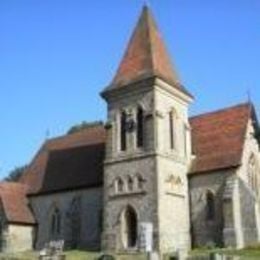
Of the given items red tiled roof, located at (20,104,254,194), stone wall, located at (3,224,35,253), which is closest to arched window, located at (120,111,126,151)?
red tiled roof, located at (20,104,254,194)

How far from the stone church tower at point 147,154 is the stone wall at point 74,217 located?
3725 mm

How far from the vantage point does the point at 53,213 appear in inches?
1965

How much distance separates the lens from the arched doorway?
41.7 meters

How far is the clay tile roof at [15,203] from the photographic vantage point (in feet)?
161

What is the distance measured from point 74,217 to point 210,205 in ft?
37.8

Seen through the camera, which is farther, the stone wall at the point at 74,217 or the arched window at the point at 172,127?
the stone wall at the point at 74,217

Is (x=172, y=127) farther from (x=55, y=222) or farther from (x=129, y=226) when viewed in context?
(x=55, y=222)

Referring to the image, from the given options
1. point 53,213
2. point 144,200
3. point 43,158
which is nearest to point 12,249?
point 53,213

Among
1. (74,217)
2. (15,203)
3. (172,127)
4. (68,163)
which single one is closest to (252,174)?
(172,127)

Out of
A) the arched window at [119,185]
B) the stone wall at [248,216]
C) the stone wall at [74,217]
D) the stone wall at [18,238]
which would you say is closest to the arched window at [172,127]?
the arched window at [119,185]

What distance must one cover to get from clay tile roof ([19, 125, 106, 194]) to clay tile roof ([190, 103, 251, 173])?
805 cm

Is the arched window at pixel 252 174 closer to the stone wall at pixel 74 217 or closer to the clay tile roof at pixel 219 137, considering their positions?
the clay tile roof at pixel 219 137

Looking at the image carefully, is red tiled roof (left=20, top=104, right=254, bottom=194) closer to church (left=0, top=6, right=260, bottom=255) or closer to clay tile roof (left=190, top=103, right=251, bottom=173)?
clay tile roof (left=190, top=103, right=251, bottom=173)

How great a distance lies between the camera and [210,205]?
140 feet
